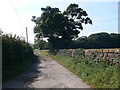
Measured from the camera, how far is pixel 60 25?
42562mm

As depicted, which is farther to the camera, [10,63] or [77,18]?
[77,18]

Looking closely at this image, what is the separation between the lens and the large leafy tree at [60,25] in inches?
1670

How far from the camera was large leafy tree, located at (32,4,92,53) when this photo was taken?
139 ft

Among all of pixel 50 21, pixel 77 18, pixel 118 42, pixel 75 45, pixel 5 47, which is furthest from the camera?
pixel 118 42

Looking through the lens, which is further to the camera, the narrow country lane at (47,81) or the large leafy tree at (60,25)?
the large leafy tree at (60,25)

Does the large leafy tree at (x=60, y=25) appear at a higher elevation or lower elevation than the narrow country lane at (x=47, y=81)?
higher

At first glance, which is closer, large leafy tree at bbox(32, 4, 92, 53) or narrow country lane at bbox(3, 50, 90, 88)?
narrow country lane at bbox(3, 50, 90, 88)

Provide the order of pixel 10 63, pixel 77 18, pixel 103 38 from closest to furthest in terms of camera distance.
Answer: pixel 10 63
pixel 77 18
pixel 103 38

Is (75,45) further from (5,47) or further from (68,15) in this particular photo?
(5,47)

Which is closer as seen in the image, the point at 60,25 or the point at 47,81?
the point at 47,81

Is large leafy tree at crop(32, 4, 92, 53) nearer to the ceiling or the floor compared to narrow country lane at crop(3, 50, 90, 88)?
nearer to the ceiling

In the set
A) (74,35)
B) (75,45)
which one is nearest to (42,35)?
(74,35)

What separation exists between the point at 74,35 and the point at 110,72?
35694 mm

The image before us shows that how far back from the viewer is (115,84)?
8.05 m
